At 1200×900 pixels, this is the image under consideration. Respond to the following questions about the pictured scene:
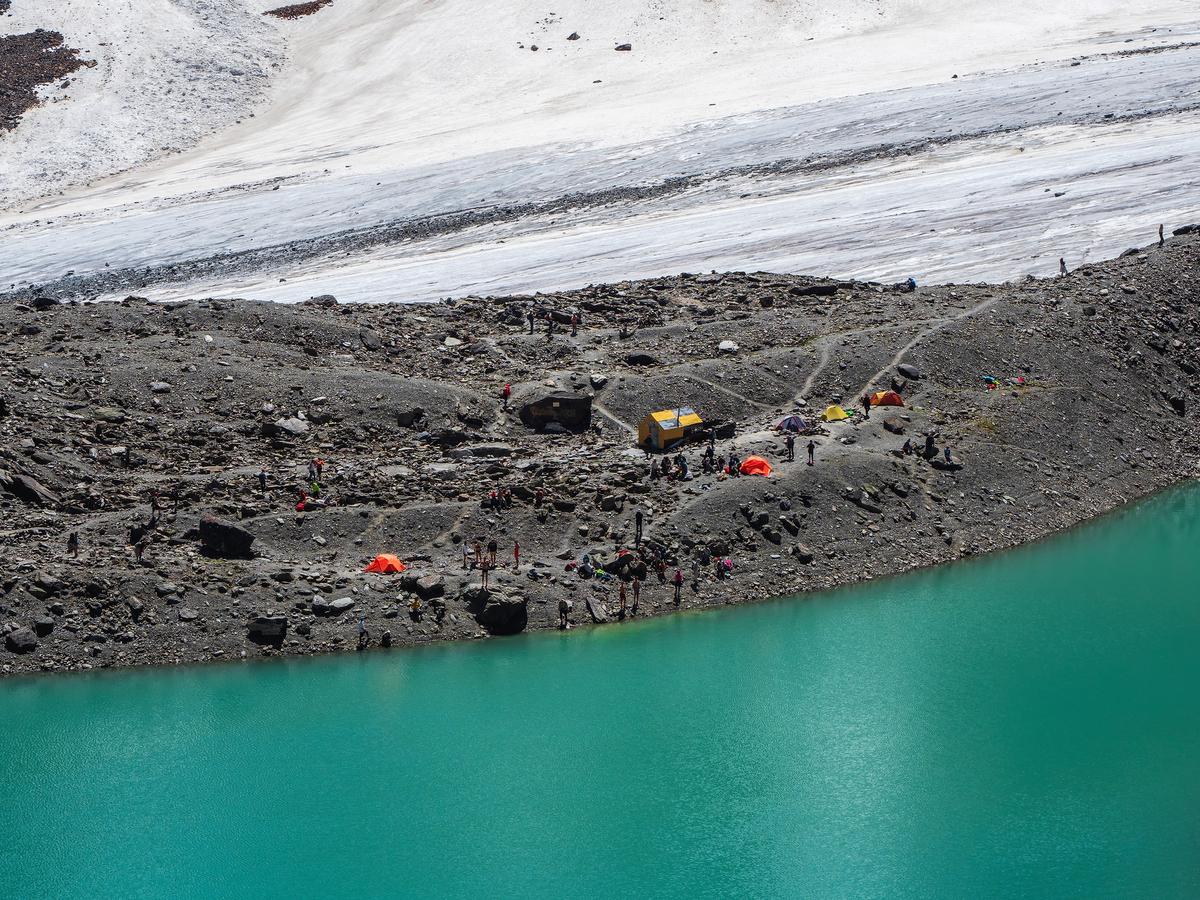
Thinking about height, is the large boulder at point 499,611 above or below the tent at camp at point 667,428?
below

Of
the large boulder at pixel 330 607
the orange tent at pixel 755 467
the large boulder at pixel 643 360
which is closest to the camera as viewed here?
the large boulder at pixel 330 607

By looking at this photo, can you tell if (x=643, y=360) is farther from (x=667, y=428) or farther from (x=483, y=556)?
(x=483, y=556)

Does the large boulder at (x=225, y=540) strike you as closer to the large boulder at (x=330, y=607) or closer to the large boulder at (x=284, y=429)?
the large boulder at (x=330, y=607)

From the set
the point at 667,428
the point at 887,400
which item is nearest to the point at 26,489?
the point at 667,428

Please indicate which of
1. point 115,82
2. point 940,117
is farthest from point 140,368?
point 115,82

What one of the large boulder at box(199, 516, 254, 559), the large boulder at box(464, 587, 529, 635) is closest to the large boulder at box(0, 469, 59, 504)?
the large boulder at box(199, 516, 254, 559)

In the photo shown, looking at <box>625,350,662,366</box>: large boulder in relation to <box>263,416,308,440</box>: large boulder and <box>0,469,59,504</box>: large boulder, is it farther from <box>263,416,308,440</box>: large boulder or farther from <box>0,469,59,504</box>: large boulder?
<box>0,469,59,504</box>: large boulder

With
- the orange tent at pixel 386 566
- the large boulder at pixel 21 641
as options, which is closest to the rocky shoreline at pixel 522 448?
the large boulder at pixel 21 641
